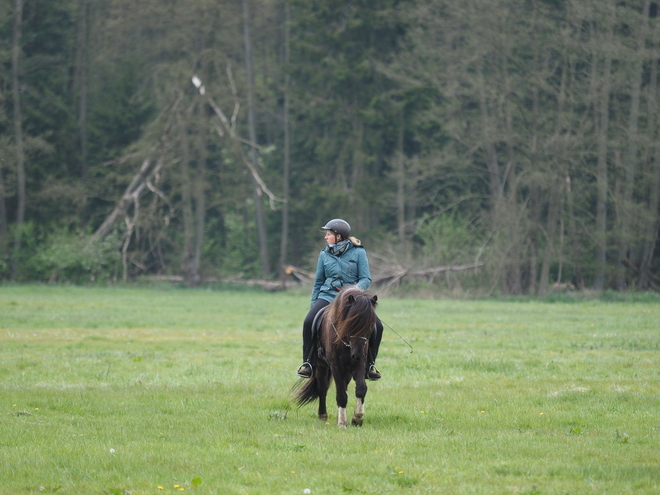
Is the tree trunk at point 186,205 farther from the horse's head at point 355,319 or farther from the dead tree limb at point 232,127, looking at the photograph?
the horse's head at point 355,319

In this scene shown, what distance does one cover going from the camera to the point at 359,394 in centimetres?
1008

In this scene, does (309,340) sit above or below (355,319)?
below

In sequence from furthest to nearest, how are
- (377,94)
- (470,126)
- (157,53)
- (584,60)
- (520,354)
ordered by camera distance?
(157,53) → (377,94) → (470,126) → (584,60) → (520,354)

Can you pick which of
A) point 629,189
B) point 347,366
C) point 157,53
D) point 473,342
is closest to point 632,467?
point 347,366

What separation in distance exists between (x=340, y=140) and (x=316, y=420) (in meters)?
39.5

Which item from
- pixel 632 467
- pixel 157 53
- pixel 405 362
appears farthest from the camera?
pixel 157 53

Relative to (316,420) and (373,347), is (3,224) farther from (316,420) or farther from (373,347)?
(373,347)

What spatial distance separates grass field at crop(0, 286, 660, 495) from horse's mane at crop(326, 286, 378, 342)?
3.61ft

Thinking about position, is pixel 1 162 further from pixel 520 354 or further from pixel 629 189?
pixel 520 354

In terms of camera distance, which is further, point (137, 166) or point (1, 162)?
point (137, 166)

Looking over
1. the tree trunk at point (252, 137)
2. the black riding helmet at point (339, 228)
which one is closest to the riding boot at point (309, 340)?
the black riding helmet at point (339, 228)

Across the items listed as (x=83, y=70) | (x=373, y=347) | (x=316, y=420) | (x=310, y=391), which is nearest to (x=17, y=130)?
(x=83, y=70)

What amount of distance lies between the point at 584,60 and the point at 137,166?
24.6m

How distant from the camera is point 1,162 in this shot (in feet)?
151
